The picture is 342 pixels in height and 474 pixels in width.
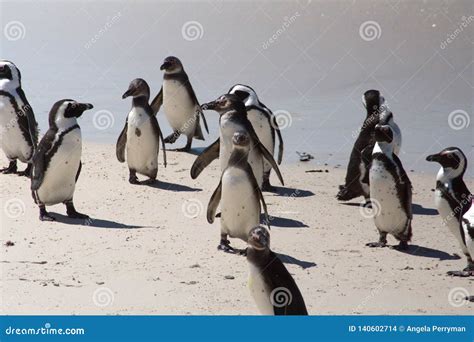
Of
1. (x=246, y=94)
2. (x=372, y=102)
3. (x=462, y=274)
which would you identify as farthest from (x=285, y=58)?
(x=462, y=274)

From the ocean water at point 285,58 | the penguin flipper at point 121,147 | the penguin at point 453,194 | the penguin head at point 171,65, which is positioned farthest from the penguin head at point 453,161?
the penguin head at point 171,65

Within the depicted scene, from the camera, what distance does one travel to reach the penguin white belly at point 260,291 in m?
5.43

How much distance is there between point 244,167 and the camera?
23.6 feet

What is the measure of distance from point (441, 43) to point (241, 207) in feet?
32.3

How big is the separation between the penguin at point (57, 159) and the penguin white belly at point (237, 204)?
122 cm

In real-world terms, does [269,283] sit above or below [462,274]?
below

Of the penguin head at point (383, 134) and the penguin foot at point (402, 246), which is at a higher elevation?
the penguin head at point (383, 134)

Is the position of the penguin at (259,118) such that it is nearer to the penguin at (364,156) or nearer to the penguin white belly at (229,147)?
the penguin at (364,156)

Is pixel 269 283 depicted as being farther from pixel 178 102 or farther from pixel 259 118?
pixel 178 102

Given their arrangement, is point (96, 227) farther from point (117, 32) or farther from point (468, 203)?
point (117, 32)

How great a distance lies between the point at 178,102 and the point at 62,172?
2.89 metres

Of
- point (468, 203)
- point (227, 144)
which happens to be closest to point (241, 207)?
point (227, 144)

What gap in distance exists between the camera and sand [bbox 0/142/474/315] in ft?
20.2

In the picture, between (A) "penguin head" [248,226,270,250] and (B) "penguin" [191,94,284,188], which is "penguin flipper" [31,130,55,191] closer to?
(B) "penguin" [191,94,284,188]
